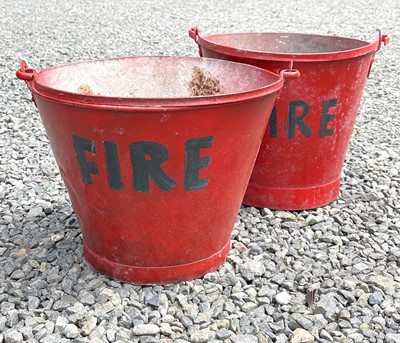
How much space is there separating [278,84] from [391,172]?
1.53 metres

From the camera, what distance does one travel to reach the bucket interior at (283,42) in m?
2.97

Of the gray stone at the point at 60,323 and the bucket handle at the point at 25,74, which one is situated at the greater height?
the bucket handle at the point at 25,74

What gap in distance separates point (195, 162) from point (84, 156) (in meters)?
0.36

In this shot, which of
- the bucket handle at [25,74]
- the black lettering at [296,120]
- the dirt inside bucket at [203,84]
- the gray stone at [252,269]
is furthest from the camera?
the black lettering at [296,120]

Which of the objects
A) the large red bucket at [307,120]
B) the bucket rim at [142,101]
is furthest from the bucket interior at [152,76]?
the bucket rim at [142,101]

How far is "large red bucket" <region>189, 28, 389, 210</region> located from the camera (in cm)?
245

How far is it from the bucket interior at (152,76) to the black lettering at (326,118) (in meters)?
0.46

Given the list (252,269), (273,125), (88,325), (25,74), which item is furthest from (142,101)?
(273,125)

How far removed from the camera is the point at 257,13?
9102 millimetres

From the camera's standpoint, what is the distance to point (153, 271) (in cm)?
212

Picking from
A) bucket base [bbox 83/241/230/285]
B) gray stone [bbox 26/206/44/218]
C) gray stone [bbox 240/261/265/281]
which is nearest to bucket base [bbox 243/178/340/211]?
gray stone [bbox 240/261/265/281]

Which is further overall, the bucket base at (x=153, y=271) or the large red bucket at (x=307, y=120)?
the large red bucket at (x=307, y=120)

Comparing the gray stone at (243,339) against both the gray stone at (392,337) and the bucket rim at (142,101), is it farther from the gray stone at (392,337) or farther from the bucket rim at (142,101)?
the bucket rim at (142,101)

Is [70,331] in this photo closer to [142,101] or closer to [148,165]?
[148,165]
